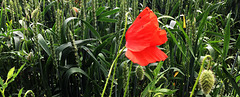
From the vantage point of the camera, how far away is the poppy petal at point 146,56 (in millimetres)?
578

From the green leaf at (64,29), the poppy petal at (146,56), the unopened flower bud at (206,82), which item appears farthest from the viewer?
the green leaf at (64,29)

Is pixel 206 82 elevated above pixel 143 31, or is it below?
below

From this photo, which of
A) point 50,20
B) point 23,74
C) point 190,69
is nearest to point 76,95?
point 23,74

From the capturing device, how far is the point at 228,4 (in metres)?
3.08

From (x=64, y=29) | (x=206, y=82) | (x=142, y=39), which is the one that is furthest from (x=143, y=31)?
(x=64, y=29)

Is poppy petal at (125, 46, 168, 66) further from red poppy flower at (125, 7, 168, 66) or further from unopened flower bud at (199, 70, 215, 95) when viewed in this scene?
unopened flower bud at (199, 70, 215, 95)

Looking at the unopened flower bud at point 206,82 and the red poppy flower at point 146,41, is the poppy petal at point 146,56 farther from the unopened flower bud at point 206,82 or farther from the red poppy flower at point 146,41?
the unopened flower bud at point 206,82

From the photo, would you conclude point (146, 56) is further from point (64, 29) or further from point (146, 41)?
point (64, 29)

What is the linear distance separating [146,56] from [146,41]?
4cm

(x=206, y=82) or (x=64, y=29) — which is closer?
(x=206, y=82)

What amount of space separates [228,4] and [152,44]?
2.80 metres

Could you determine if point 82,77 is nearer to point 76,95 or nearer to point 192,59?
point 76,95

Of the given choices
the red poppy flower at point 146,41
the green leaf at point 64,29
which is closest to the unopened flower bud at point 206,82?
the red poppy flower at point 146,41

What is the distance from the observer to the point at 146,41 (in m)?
0.60
